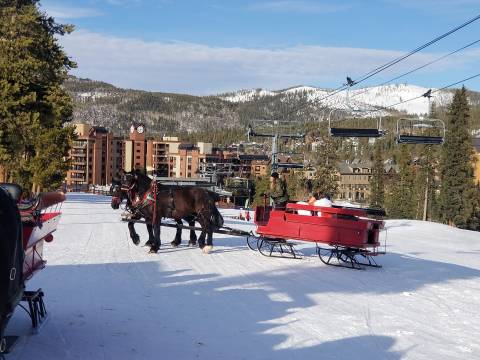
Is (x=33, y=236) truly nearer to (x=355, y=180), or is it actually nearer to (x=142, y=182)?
(x=142, y=182)

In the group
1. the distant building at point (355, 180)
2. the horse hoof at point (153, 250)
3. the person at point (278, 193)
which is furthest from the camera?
the distant building at point (355, 180)

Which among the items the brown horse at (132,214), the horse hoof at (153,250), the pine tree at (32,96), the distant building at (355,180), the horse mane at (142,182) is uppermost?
the pine tree at (32,96)

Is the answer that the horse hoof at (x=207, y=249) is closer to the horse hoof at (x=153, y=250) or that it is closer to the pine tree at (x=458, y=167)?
the horse hoof at (x=153, y=250)

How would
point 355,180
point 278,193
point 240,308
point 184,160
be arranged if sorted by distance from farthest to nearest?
point 355,180 < point 184,160 < point 278,193 < point 240,308

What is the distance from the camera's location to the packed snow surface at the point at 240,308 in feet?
21.3

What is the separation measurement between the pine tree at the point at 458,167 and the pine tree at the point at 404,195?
781 inches

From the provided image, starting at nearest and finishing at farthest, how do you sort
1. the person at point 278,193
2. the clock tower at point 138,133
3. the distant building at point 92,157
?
the person at point 278,193
the clock tower at point 138,133
the distant building at point 92,157

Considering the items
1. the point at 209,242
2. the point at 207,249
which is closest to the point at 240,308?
the point at 207,249

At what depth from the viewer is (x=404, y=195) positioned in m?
80.4

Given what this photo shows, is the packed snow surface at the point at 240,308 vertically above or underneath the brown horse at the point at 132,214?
underneath

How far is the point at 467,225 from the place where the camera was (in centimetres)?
5875

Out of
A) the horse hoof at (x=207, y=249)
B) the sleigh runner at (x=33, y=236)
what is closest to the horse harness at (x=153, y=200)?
the horse hoof at (x=207, y=249)

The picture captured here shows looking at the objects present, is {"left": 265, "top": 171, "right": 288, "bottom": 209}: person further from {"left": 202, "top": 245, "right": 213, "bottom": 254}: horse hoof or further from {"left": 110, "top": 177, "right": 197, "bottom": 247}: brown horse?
{"left": 110, "top": 177, "right": 197, "bottom": 247}: brown horse

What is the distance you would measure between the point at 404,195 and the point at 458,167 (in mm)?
22948
